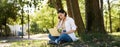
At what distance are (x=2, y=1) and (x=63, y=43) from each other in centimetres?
3424

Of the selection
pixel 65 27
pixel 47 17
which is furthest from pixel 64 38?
pixel 47 17

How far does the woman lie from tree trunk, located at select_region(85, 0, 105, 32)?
7.92 metres

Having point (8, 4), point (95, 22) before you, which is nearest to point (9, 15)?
point (8, 4)

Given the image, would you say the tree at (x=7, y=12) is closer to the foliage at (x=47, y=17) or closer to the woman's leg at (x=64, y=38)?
the foliage at (x=47, y=17)

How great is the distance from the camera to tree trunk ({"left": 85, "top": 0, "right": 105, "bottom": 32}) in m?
18.1

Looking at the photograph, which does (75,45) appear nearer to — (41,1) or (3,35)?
(41,1)

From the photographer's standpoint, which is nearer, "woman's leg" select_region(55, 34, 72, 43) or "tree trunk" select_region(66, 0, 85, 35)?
"woman's leg" select_region(55, 34, 72, 43)

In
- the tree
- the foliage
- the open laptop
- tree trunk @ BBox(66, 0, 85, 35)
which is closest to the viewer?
the open laptop

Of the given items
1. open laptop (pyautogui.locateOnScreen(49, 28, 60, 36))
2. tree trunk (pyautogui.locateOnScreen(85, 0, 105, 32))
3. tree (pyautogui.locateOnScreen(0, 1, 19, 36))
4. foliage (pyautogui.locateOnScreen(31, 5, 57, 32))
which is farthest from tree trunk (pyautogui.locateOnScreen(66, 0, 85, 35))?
foliage (pyautogui.locateOnScreen(31, 5, 57, 32))

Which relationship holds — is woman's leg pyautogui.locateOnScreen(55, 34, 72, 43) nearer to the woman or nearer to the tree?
the woman

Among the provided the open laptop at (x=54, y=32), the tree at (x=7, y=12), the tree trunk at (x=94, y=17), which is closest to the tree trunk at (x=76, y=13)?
the tree trunk at (x=94, y=17)

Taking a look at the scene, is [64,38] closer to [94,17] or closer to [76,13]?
[76,13]

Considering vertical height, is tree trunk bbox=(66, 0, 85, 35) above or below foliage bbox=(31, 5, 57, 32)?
above

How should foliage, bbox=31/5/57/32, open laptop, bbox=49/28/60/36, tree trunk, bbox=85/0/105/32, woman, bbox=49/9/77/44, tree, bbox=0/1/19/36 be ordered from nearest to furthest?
woman, bbox=49/9/77/44 < open laptop, bbox=49/28/60/36 < tree trunk, bbox=85/0/105/32 < tree, bbox=0/1/19/36 < foliage, bbox=31/5/57/32
